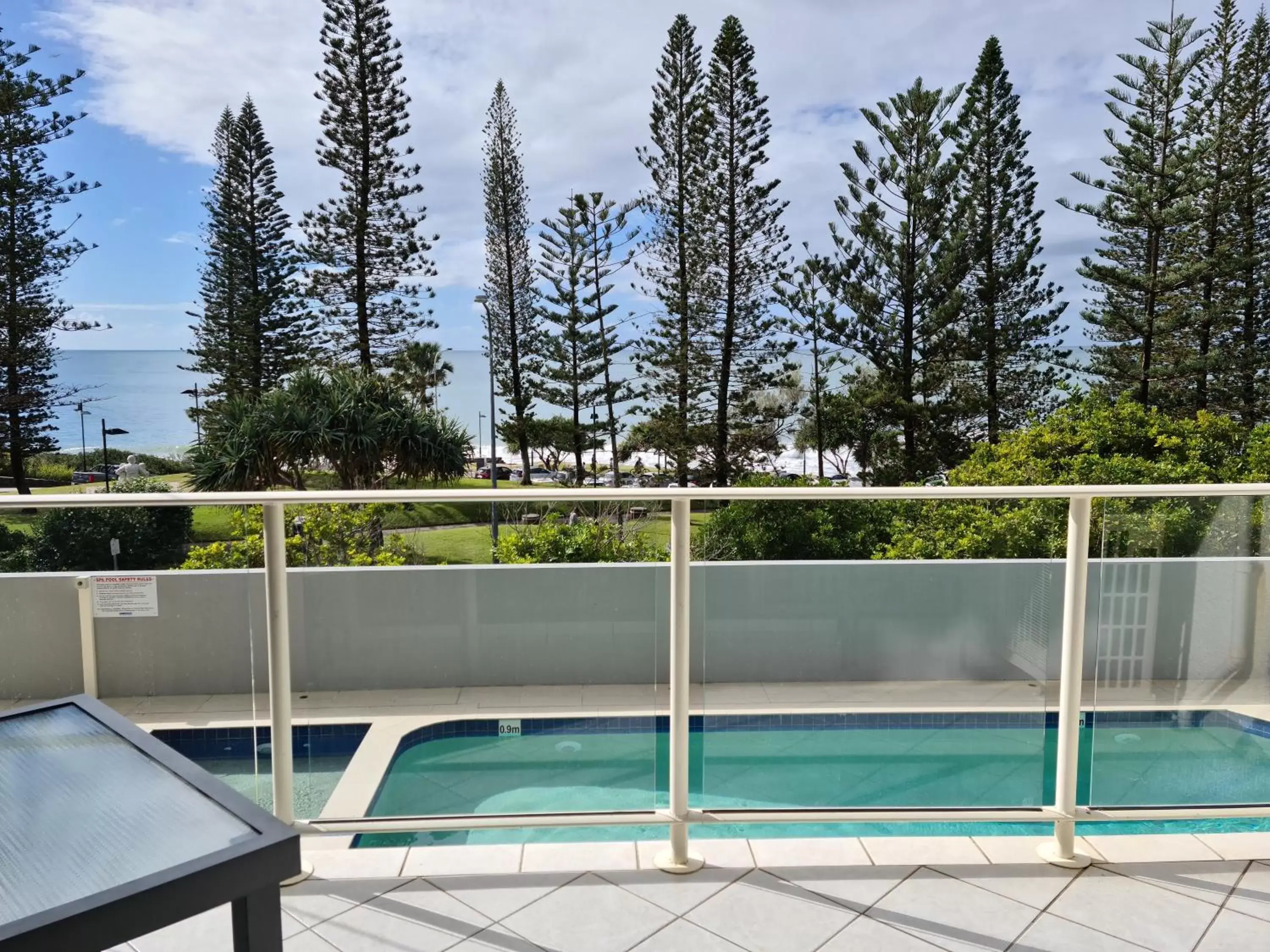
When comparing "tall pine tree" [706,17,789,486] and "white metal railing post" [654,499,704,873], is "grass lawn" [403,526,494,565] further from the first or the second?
"tall pine tree" [706,17,789,486]

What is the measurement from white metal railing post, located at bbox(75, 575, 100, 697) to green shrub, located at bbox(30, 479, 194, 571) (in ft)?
0.10

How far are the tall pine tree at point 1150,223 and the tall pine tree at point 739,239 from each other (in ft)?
16.5

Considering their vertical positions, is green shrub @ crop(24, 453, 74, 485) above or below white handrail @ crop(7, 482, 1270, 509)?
below

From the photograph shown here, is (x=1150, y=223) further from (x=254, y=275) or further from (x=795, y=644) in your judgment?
(x=795, y=644)

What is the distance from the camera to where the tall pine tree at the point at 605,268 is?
18.1 metres

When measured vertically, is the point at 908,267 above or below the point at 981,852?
above

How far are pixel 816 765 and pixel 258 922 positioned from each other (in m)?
1.22

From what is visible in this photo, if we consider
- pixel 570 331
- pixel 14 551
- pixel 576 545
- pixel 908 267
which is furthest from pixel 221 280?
pixel 576 545

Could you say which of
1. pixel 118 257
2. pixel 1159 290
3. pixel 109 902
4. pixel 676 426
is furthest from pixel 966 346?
pixel 118 257

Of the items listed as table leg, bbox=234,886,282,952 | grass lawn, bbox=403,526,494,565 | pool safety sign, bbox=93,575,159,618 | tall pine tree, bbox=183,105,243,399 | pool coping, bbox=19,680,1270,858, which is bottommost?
pool coping, bbox=19,680,1270,858

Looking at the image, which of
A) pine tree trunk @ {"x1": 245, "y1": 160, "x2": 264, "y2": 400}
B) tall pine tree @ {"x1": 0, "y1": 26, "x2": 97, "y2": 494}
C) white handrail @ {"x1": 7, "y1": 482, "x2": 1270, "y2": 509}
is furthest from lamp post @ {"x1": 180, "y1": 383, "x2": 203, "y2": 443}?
white handrail @ {"x1": 7, "y1": 482, "x2": 1270, "y2": 509}

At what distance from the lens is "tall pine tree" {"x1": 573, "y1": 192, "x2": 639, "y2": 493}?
18.1 meters

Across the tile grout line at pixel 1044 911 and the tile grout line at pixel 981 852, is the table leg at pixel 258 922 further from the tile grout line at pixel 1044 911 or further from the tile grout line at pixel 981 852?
the tile grout line at pixel 981 852

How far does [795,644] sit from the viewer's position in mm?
1816
